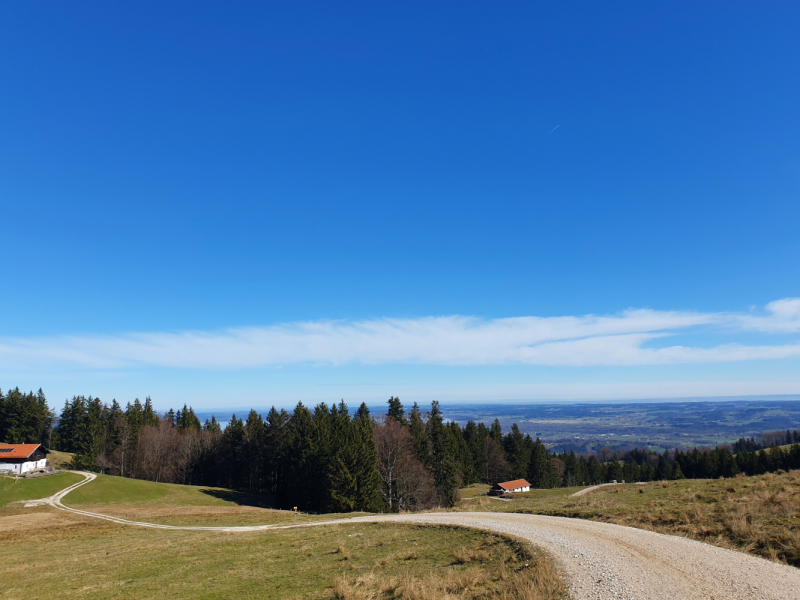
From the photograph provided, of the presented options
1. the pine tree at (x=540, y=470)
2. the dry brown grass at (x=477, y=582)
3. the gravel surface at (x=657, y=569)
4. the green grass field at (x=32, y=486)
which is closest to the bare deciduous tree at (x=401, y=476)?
the gravel surface at (x=657, y=569)

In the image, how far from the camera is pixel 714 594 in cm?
1154

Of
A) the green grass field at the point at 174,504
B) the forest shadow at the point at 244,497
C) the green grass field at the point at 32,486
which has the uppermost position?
the green grass field at the point at 32,486

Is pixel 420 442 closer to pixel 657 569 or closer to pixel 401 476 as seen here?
pixel 401 476

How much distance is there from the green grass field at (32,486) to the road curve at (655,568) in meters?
64.8

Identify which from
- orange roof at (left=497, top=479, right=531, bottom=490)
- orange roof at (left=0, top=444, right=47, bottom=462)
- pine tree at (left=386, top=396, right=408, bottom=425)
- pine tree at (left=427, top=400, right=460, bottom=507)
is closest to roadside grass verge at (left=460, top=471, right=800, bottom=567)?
pine tree at (left=427, top=400, right=460, bottom=507)

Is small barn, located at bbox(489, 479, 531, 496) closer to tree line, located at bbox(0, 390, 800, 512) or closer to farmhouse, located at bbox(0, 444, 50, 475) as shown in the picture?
tree line, located at bbox(0, 390, 800, 512)

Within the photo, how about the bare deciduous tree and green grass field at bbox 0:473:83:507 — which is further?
the bare deciduous tree

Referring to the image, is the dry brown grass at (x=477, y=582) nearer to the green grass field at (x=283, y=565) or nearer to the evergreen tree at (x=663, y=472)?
the green grass field at (x=283, y=565)

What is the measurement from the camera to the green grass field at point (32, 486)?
54625mm

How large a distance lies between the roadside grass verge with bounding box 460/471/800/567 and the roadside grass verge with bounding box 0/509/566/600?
24.6ft

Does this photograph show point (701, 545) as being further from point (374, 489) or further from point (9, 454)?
point (9, 454)

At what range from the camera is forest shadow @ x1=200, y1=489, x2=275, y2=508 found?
61.0 meters

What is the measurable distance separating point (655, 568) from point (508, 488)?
7276 centimetres

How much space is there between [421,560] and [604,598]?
9.53m
